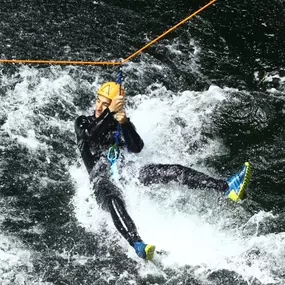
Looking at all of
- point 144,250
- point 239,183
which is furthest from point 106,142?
point 239,183

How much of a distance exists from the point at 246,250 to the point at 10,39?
651 cm

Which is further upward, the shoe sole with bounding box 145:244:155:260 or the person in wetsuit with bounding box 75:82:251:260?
the person in wetsuit with bounding box 75:82:251:260

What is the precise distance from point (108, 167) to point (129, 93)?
2.74 meters

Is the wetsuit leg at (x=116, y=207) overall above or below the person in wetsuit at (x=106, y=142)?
below

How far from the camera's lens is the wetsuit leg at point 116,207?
7.04m

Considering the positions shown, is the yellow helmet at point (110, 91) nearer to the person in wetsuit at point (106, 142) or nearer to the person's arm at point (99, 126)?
the person in wetsuit at point (106, 142)

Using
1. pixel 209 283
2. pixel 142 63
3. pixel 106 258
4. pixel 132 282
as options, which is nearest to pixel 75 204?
pixel 106 258

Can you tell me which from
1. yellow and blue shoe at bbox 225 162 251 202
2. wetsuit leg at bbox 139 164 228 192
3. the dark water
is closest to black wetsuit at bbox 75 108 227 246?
wetsuit leg at bbox 139 164 228 192

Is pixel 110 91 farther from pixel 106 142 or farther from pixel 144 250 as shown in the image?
pixel 144 250

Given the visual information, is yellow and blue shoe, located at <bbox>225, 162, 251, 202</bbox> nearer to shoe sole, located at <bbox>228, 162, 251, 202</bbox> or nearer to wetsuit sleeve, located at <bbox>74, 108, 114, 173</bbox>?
shoe sole, located at <bbox>228, 162, 251, 202</bbox>

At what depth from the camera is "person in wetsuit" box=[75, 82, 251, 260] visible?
286 inches

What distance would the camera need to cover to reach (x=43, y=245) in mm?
7324

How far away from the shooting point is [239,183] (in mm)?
7328

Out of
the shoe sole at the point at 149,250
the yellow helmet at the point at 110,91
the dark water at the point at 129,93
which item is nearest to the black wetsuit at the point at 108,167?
the yellow helmet at the point at 110,91
